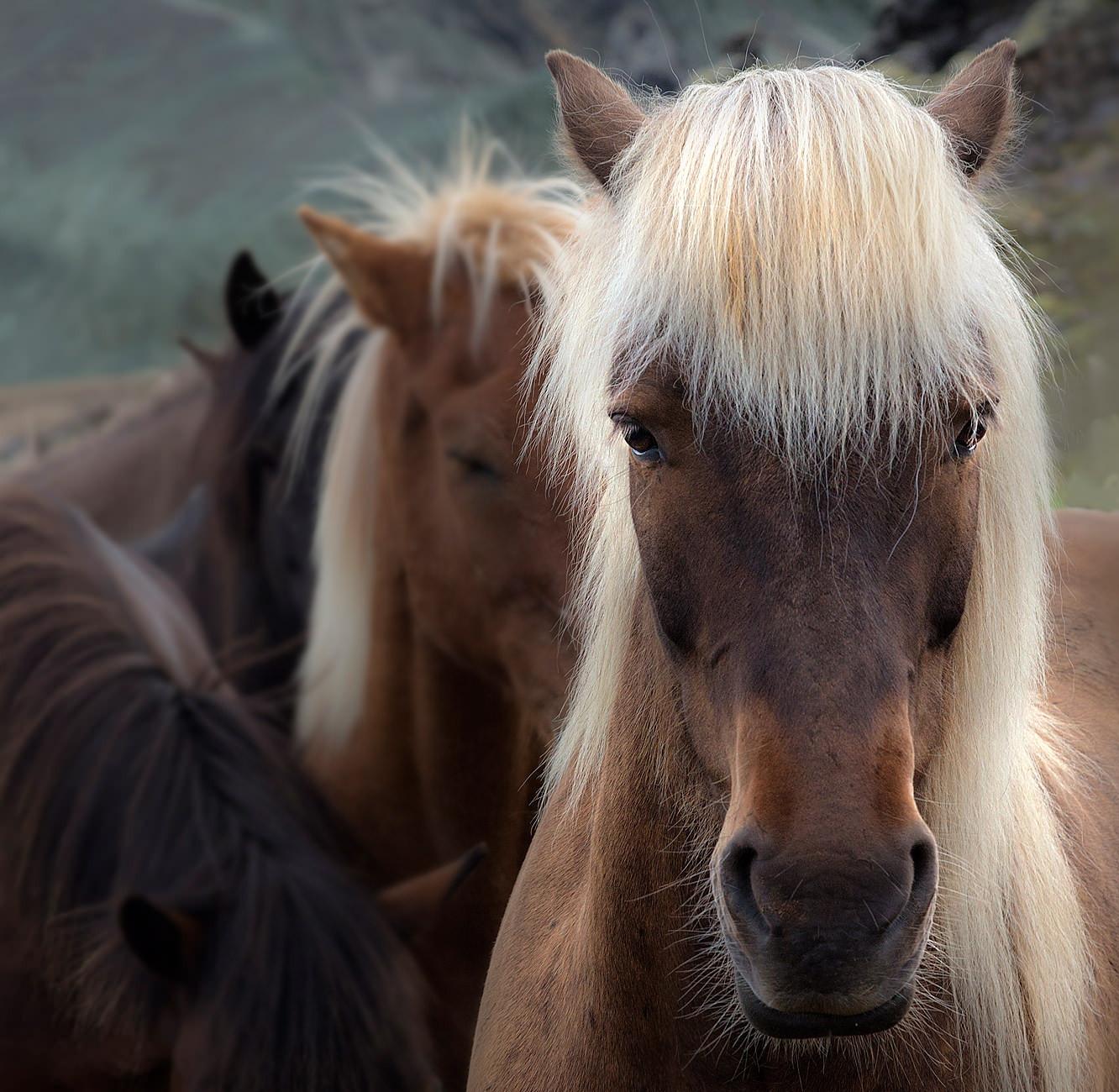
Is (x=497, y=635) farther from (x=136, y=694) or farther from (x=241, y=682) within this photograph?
(x=241, y=682)

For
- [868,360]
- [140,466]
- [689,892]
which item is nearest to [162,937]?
[689,892]

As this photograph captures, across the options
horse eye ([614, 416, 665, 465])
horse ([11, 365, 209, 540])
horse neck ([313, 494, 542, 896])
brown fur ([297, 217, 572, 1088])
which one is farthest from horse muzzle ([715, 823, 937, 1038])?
horse ([11, 365, 209, 540])

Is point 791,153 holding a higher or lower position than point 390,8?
higher

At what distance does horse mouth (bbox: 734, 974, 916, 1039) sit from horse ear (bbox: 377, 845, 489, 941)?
823 mm

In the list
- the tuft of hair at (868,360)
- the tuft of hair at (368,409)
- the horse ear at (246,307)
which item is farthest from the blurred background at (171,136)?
the tuft of hair at (868,360)

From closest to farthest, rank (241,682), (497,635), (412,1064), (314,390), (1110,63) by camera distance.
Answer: (412,1064) → (497,635) → (314,390) → (241,682) → (1110,63)

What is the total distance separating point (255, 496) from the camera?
3.29 meters

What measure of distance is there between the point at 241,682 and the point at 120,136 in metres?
6.07

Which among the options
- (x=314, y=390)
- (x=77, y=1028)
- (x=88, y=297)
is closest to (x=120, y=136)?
(x=88, y=297)

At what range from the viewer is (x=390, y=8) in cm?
734

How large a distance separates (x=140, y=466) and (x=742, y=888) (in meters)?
3.66

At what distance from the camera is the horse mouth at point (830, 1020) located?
3.30ft

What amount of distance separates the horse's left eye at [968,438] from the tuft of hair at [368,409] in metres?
1.38

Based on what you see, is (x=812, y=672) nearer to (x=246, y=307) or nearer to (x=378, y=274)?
(x=378, y=274)
